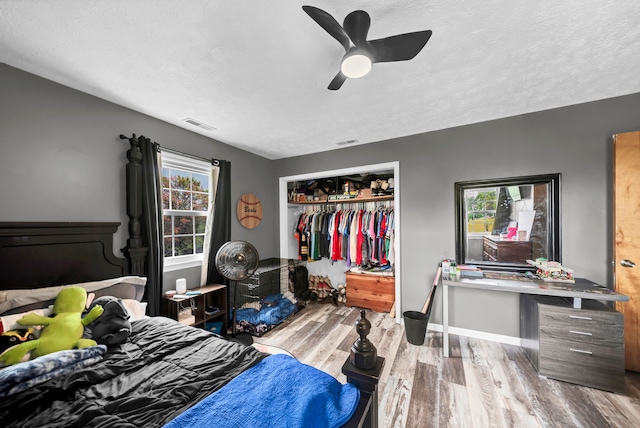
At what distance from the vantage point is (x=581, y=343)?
1.82 m

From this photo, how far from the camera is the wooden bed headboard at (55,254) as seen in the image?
157cm

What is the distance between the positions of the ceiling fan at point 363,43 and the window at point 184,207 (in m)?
2.20

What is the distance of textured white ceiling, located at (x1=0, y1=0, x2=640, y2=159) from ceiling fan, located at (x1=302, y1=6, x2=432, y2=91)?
14cm

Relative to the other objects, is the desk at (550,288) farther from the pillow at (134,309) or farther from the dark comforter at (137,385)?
the pillow at (134,309)

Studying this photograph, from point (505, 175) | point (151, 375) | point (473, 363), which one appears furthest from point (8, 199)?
point (505, 175)

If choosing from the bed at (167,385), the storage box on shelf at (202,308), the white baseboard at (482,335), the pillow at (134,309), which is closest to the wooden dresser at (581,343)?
the white baseboard at (482,335)

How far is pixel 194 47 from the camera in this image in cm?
145

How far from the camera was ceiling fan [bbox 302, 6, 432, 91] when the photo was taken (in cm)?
112

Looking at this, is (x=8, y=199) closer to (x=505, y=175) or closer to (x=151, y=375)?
(x=151, y=375)

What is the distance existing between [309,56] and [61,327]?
2243 millimetres

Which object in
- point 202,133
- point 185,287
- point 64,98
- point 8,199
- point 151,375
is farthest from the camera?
point 202,133

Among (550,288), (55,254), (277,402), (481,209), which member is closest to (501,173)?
(481,209)

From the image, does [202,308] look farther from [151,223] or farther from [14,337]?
[14,337]

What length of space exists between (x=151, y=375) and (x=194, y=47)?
1863mm
